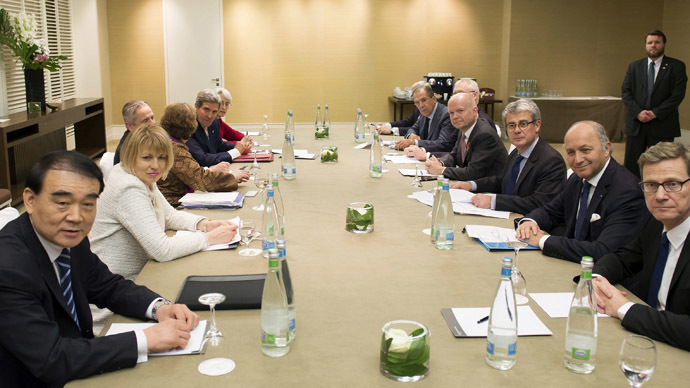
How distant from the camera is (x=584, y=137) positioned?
9.71ft

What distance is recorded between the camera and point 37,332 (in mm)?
1629

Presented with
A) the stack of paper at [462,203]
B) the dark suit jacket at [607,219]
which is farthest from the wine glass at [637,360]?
the stack of paper at [462,203]

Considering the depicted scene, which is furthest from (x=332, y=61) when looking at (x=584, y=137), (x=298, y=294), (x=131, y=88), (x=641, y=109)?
(x=298, y=294)

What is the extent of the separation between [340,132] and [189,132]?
321 cm

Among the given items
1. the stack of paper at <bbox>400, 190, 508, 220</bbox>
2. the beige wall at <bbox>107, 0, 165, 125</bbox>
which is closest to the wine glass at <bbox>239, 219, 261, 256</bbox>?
the stack of paper at <bbox>400, 190, 508, 220</bbox>

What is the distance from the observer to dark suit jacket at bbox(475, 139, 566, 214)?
349 centimetres

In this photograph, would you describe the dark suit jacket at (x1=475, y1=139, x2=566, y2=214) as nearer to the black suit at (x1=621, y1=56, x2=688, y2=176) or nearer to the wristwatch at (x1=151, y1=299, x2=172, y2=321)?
the wristwatch at (x1=151, y1=299, x2=172, y2=321)

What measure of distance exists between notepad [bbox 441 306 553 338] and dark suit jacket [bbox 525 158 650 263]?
634 millimetres

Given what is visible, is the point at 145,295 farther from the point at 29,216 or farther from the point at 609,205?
the point at 609,205

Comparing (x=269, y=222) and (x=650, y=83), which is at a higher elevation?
(x=650, y=83)

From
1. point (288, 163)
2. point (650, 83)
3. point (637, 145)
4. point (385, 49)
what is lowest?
point (637, 145)

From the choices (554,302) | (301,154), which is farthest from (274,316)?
(301,154)

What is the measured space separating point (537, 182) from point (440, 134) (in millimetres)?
2422

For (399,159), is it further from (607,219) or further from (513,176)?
(607,219)
